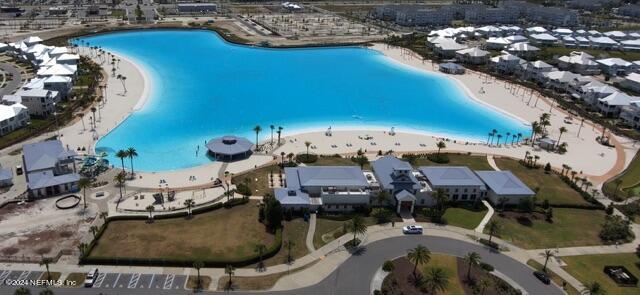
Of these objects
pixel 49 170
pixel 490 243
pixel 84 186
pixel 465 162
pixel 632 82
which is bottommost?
pixel 490 243

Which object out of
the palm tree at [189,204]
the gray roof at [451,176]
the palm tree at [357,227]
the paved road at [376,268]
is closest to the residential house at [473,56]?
the gray roof at [451,176]

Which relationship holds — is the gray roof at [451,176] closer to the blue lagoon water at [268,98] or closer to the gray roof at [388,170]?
the gray roof at [388,170]

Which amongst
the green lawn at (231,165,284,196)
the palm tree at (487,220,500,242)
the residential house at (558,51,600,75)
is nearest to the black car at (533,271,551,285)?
the palm tree at (487,220,500,242)

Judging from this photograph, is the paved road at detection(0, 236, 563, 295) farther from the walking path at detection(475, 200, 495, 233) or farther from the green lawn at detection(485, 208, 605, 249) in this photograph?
the green lawn at detection(485, 208, 605, 249)

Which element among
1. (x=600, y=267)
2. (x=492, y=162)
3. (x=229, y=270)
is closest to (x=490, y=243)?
(x=600, y=267)

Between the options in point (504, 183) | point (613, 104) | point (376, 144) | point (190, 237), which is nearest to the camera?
point (190, 237)

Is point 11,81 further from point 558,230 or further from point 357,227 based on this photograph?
point 558,230

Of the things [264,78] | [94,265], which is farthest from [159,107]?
[94,265]
